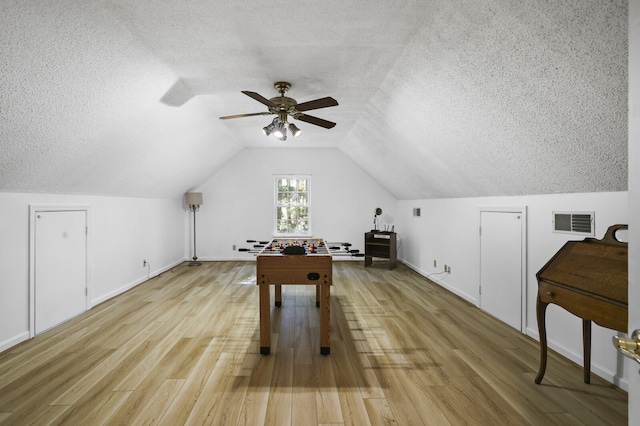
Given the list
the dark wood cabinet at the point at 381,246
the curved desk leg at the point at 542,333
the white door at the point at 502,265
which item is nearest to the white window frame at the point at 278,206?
the dark wood cabinet at the point at 381,246

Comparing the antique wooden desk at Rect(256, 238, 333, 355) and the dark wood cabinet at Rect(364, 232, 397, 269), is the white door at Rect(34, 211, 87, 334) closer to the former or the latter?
the antique wooden desk at Rect(256, 238, 333, 355)

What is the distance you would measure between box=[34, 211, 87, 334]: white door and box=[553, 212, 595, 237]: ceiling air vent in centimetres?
501

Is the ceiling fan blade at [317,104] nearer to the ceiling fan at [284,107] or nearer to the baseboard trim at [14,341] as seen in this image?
the ceiling fan at [284,107]

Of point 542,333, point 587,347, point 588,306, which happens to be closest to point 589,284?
point 588,306

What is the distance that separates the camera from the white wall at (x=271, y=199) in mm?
6977

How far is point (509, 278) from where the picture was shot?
10.7ft

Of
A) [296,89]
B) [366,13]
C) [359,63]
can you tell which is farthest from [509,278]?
[296,89]

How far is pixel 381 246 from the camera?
636 cm

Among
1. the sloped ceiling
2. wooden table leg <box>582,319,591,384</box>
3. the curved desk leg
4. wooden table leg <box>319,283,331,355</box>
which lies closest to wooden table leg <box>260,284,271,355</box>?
wooden table leg <box>319,283,331,355</box>

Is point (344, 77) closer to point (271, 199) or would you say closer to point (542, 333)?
point (542, 333)

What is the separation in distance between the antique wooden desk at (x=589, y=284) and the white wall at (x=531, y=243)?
34 cm

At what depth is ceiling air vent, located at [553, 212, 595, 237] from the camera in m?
2.38

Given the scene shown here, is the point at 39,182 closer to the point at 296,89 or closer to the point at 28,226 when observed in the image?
the point at 28,226

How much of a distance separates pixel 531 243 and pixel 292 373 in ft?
8.40
